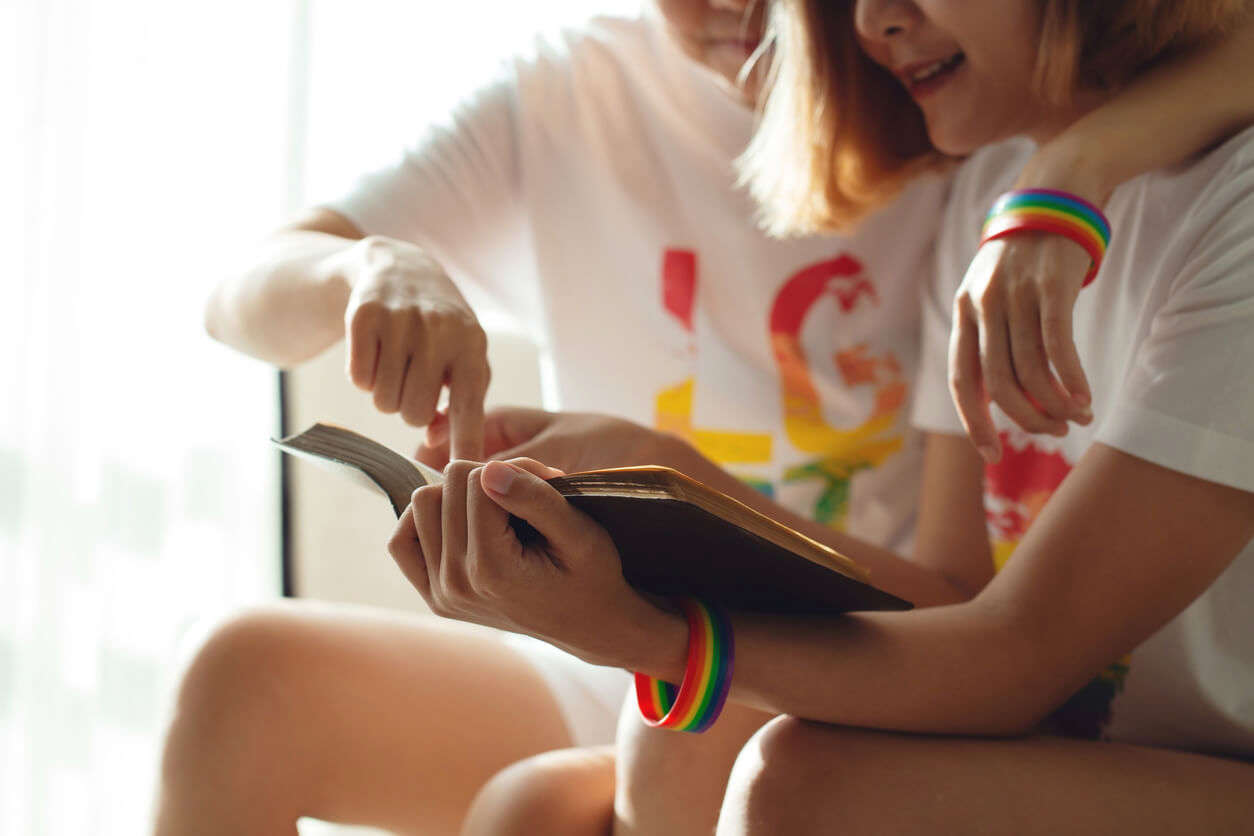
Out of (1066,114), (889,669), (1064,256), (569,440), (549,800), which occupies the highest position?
(1066,114)

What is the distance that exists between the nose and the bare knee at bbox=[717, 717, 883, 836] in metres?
0.48

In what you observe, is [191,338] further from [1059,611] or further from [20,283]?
[1059,611]

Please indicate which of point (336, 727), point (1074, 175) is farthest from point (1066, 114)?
point (336, 727)

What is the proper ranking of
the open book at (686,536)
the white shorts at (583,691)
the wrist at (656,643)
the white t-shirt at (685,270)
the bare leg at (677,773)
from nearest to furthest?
the open book at (686,536) → the wrist at (656,643) → the bare leg at (677,773) → the white shorts at (583,691) → the white t-shirt at (685,270)

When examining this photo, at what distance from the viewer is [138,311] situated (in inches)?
54.8

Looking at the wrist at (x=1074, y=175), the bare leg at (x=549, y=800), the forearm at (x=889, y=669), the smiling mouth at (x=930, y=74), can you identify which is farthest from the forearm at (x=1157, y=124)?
the bare leg at (x=549, y=800)

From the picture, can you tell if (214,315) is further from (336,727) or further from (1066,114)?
(1066,114)

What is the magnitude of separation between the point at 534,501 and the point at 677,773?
27 cm

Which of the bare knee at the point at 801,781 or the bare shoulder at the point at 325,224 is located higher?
the bare shoulder at the point at 325,224

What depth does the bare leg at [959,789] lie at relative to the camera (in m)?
0.54

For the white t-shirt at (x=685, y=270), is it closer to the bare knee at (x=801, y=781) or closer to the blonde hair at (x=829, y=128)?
the blonde hair at (x=829, y=128)

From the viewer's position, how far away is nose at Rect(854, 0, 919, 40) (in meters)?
0.77

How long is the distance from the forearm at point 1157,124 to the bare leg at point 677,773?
37 centimetres

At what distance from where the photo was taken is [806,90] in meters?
0.89
